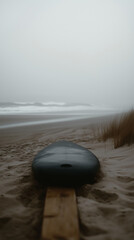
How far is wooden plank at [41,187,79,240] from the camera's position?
38.5 inches

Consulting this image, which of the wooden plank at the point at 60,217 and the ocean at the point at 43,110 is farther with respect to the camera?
the ocean at the point at 43,110

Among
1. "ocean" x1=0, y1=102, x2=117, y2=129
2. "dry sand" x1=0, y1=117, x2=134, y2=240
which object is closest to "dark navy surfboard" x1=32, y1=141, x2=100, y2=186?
"dry sand" x1=0, y1=117, x2=134, y2=240

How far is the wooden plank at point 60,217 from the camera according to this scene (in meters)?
0.98

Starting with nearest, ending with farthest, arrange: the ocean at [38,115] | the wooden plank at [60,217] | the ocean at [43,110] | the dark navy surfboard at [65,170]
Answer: the wooden plank at [60,217], the dark navy surfboard at [65,170], the ocean at [38,115], the ocean at [43,110]

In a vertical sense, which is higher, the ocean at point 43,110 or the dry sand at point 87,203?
the ocean at point 43,110

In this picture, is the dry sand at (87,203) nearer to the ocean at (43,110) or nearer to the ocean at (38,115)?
the ocean at (38,115)

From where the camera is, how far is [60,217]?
3.67ft

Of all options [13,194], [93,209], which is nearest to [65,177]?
[93,209]

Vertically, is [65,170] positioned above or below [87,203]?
above

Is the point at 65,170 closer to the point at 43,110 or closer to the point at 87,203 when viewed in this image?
the point at 87,203

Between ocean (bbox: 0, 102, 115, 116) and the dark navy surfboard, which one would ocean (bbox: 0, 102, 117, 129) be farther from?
the dark navy surfboard

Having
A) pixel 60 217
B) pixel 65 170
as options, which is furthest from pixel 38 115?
pixel 60 217

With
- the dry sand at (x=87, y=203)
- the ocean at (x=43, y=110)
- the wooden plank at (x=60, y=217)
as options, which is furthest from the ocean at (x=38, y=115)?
the wooden plank at (x=60, y=217)

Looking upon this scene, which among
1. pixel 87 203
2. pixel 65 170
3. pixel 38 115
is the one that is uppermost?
pixel 38 115
